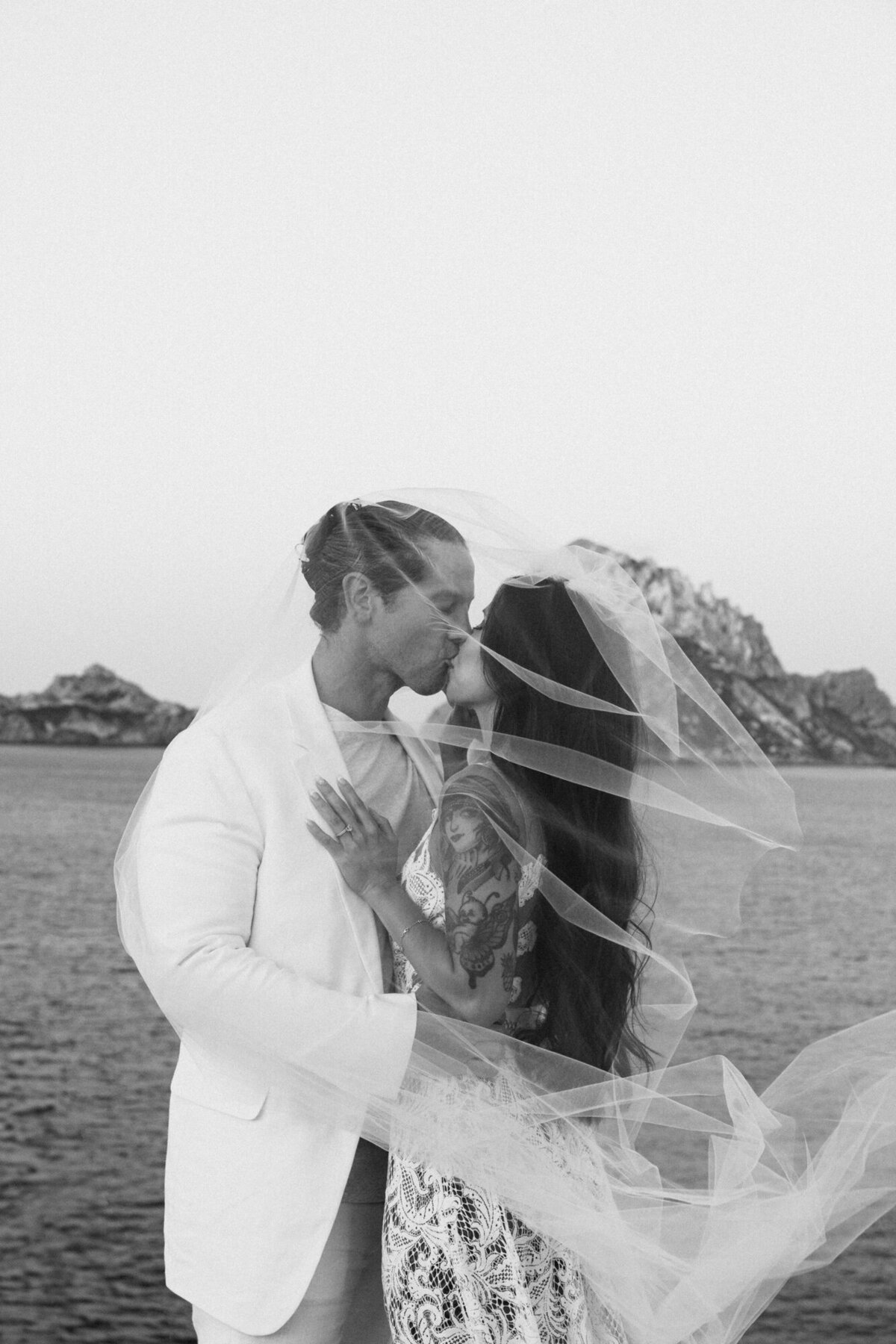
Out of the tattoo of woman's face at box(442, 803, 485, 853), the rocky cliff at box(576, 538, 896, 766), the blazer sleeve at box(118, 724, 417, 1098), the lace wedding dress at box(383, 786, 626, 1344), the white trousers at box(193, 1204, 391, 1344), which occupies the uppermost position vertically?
the rocky cliff at box(576, 538, 896, 766)

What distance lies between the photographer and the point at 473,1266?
227cm

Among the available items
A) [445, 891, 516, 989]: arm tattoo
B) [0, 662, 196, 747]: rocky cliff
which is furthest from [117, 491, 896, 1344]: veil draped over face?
[0, 662, 196, 747]: rocky cliff

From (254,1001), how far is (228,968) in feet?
0.24

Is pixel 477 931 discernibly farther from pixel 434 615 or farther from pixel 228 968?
pixel 434 615

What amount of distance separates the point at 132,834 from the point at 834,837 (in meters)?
70.7

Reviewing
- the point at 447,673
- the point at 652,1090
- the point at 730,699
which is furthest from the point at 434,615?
the point at 730,699

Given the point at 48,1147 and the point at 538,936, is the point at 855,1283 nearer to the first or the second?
the point at 48,1147

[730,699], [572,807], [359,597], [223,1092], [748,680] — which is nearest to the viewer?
[572,807]

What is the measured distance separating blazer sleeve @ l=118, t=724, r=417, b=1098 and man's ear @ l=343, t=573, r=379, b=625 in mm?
385

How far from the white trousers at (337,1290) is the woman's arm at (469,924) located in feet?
1.88

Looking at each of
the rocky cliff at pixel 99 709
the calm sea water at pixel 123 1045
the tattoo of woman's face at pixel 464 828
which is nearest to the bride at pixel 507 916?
the tattoo of woman's face at pixel 464 828

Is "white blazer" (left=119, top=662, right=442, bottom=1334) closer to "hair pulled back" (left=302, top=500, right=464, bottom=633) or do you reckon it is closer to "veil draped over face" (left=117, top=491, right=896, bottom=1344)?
"veil draped over face" (left=117, top=491, right=896, bottom=1344)

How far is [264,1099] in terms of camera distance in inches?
97.5

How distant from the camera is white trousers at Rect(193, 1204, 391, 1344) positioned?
252 cm
